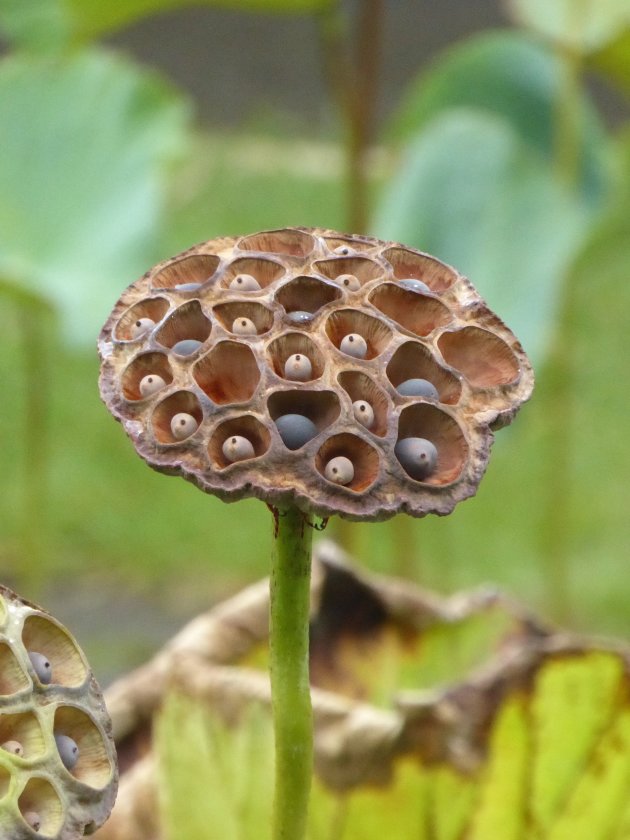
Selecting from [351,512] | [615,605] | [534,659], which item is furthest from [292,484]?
[615,605]

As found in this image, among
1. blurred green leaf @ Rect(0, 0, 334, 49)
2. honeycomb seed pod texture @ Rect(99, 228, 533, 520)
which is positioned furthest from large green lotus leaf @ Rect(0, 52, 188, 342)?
honeycomb seed pod texture @ Rect(99, 228, 533, 520)

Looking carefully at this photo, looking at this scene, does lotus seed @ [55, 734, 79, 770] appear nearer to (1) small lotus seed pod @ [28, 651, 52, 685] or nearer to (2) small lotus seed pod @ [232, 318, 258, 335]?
(1) small lotus seed pod @ [28, 651, 52, 685]

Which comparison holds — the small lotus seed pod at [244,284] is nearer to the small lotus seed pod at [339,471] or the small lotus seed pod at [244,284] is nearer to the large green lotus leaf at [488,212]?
the small lotus seed pod at [339,471]

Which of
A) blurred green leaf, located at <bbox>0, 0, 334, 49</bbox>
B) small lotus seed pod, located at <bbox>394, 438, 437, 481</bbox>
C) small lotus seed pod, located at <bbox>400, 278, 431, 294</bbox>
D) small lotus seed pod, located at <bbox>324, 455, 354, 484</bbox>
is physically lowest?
small lotus seed pod, located at <bbox>324, 455, 354, 484</bbox>

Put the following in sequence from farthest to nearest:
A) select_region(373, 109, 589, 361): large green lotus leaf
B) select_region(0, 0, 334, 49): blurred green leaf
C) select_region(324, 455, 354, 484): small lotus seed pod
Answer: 1. select_region(373, 109, 589, 361): large green lotus leaf
2. select_region(0, 0, 334, 49): blurred green leaf
3. select_region(324, 455, 354, 484): small lotus seed pod

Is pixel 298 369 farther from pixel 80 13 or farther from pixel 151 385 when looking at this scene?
pixel 80 13

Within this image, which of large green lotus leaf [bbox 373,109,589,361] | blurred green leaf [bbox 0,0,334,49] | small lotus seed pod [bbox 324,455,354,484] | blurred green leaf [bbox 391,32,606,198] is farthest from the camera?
blurred green leaf [bbox 391,32,606,198]

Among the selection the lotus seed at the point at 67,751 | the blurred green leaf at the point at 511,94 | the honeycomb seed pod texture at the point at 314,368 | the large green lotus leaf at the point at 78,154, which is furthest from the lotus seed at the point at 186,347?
the blurred green leaf at the point at 511,94

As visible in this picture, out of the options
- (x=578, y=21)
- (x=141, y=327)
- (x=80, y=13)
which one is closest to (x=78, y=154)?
(x=80, y=13)
